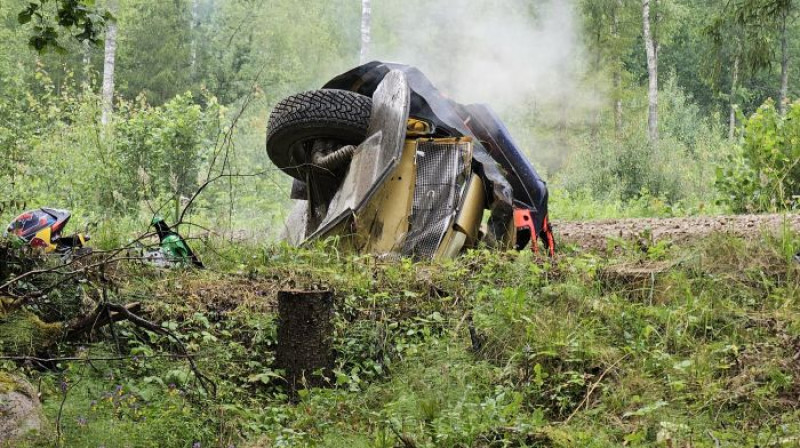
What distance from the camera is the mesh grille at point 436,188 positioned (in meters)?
7.01

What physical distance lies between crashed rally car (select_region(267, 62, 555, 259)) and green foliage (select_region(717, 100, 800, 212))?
3.34 m

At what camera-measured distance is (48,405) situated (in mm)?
4211

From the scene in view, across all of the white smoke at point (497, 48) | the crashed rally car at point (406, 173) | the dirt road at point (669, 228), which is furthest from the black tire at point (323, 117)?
the white smoke at point (497, 48)

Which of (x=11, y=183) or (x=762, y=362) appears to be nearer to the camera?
(x=762, y=362)

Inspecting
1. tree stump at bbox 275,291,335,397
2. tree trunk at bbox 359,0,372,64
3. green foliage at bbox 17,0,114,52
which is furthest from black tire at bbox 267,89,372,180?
tree trunk at bbox 359,0,372,64

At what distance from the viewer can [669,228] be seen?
8.13 meters

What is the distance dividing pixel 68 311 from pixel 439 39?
75.2ft

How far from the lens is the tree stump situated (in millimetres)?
4918

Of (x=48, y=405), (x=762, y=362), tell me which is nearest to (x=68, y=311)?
(x=48, y=405)

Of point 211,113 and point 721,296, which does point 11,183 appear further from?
point 721,296

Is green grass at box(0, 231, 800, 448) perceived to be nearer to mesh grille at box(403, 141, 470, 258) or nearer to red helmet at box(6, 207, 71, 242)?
mesh grille at box(403, 141, 470, 258)

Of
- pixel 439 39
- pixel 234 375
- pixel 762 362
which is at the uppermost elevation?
pixel 439 39

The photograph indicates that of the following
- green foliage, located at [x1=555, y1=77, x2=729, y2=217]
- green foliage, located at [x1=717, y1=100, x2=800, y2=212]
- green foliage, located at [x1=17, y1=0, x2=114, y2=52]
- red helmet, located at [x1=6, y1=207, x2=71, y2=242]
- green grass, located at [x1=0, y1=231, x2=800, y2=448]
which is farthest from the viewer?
green foliage, located at [x1=555, y1=77, x2=729, y2=217]

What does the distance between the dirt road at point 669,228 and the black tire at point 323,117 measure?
2113 mm
